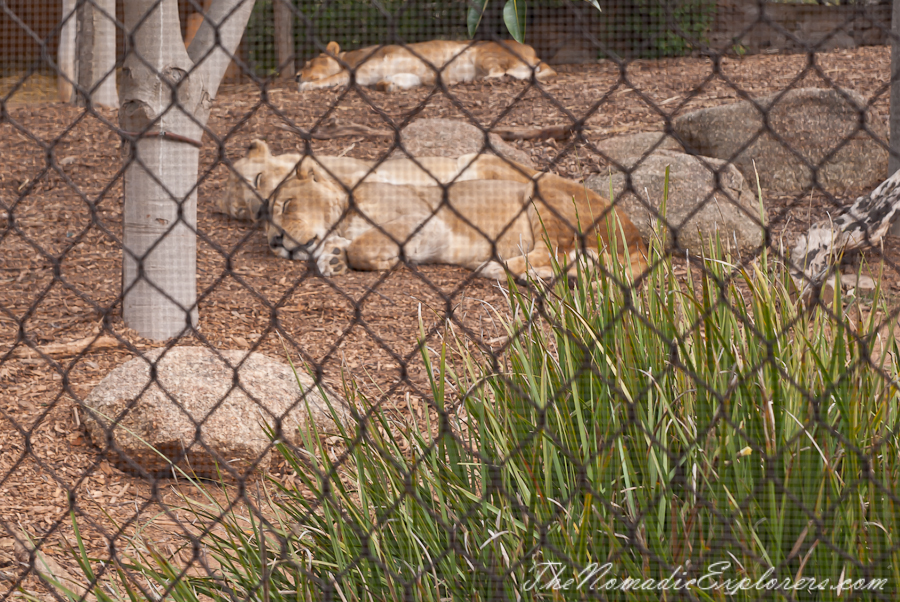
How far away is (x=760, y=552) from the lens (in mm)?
1385

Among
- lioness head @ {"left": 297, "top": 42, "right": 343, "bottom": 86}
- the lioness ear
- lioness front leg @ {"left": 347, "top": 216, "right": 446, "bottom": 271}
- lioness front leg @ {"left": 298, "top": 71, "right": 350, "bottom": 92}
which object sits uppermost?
lioness head @ {"left": 297, "top": 42, "right": 343, "bottom": 86}

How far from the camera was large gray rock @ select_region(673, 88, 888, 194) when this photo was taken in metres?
4.87

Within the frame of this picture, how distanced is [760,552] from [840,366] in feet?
1.33

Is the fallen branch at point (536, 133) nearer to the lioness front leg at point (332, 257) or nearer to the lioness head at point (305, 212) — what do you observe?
the lioness head at point (305, 212)

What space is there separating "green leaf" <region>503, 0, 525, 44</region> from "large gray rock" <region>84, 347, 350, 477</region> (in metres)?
1.71

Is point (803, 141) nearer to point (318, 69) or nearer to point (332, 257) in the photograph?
point (332, 257)

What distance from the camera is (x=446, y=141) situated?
17.8 feet

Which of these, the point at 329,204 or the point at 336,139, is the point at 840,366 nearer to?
the point at 329,204

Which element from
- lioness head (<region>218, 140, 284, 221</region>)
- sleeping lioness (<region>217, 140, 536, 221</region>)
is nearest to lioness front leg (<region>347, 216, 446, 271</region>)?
sleeping lioness (<region>217, 140, 536, 221</region>)

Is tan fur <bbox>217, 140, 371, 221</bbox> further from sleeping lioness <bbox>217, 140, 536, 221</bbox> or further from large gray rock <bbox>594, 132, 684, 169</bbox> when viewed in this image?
large gray rock <bbox>594, 132, 684, 169</bbox>

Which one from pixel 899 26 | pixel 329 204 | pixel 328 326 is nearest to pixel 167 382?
pixel 328 326

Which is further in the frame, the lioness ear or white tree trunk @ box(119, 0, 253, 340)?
the lioness ear

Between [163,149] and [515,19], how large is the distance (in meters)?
2.30

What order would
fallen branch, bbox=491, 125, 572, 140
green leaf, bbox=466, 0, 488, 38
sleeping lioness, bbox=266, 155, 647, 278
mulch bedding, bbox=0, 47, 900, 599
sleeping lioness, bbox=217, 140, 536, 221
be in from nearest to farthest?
green leaf, bbox=466, 0, 488, 38, mulch bedding, bbox=0, 47, 900, 599, sleeping lioness, bbox=266, 155, 647, 278, sleeping lioness, bbox=217, 140, 536, 221, fallen branch, bbox=491, 125, 572, 140
